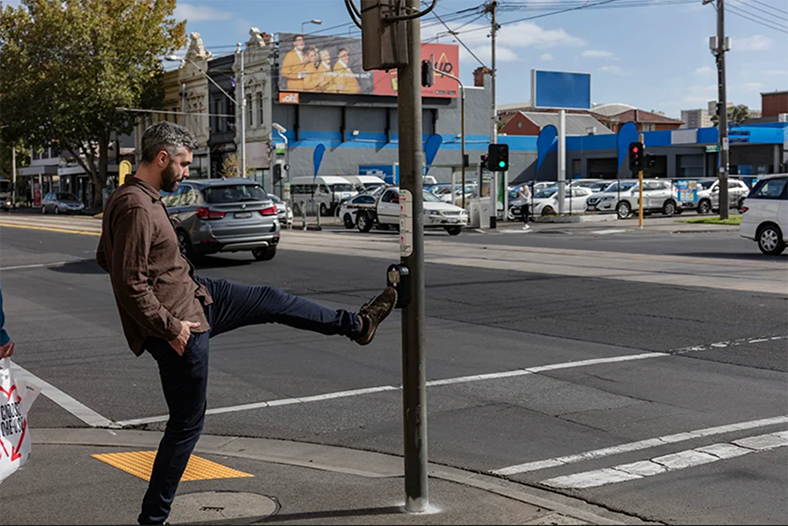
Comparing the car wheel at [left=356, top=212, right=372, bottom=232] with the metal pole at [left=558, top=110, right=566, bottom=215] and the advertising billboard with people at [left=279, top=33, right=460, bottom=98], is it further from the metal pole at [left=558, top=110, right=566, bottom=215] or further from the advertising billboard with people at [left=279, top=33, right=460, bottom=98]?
the advertising billboard with people at [left=279, top=33, right=460, bottom=98]

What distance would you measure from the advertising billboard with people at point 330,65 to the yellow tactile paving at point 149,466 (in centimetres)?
4946

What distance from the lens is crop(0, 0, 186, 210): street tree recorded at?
59.6 metres

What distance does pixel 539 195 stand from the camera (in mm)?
43938

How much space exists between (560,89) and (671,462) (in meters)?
36.9

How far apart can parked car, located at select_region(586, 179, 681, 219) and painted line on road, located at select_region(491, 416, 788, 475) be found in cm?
3639

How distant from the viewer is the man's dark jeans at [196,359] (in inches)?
174

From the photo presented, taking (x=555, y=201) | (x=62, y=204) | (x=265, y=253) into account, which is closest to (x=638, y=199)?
(x=555, y=201)

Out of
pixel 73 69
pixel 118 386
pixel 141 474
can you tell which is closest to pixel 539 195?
pixel 73 69

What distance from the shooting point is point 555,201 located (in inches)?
1702

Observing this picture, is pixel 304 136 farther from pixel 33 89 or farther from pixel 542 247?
pixel 542 247

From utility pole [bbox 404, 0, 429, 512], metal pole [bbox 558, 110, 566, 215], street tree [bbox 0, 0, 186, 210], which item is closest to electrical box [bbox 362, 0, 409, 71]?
utility pole [bbox 404, 0, 429, 512]

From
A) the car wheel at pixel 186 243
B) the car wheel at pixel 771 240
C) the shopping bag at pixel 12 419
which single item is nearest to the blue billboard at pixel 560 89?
the car wheel at pixel 771 240

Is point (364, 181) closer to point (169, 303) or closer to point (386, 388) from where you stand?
point (386, 388)

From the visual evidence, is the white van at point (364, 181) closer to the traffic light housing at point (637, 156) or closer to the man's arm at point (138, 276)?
the traffic light housing at point (637, 156)
